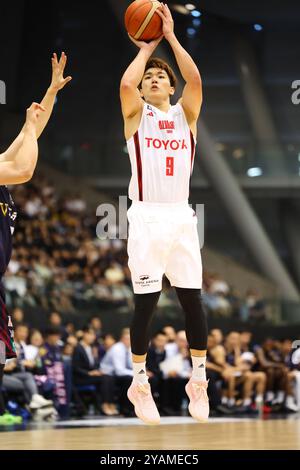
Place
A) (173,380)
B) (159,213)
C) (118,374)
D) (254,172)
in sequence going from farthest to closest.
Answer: (254,172) → (173,380) → (118,374) → (159,213)

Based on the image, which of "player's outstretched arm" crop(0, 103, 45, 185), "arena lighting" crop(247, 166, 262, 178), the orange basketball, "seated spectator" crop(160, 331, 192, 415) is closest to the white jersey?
the orange basketball

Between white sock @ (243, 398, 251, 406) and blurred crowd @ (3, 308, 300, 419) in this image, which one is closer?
blurred crowd @ (3, 308, 300, 419)

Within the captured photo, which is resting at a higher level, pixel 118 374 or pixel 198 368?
pixel 118 374

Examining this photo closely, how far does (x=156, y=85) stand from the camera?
23.9 feet

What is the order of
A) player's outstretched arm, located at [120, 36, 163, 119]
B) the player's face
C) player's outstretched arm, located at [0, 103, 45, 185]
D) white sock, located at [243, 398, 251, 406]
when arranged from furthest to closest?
white sock, located at [243, 398, 251, 406] → the player's face → player's outstretched arm, located at [120, 36, 163, 119] → player's outstretched arm, located at [0, 103, 45, 185]

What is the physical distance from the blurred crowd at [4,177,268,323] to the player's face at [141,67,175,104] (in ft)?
36.3

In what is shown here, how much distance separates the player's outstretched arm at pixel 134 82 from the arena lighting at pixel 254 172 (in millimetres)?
21417

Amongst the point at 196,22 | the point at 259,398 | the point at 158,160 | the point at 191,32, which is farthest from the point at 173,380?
the point at 191,32

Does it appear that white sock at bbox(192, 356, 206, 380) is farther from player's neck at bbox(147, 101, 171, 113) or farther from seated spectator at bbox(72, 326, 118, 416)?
seated spectator at bbox(72, 326, 118, 416)

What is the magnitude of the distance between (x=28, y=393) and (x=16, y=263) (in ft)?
19.4

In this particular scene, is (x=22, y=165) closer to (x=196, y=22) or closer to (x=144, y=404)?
(x=144, y=404)

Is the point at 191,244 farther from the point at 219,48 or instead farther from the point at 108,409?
the point at 219,48

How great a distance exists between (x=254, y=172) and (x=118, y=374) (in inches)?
527

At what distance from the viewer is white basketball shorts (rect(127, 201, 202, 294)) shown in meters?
7.03
